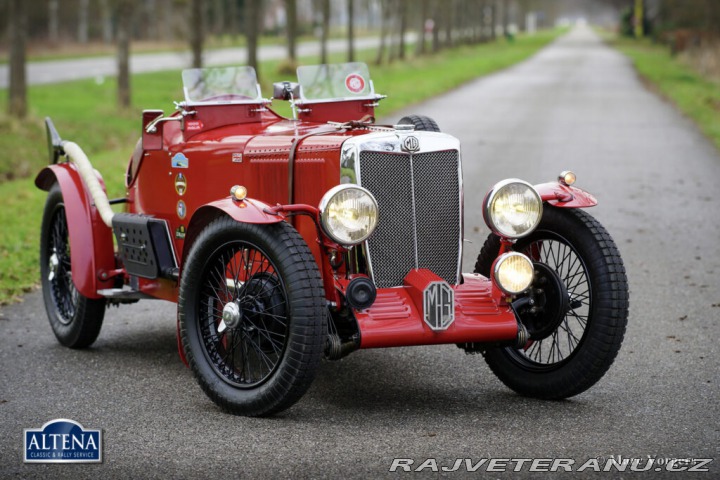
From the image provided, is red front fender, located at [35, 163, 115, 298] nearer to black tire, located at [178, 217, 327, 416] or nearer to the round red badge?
black tire, located at [178, 217, 327, 416]

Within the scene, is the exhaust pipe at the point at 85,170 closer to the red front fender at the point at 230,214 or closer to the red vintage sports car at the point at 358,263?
the red vintage sports car at the point at 358,263

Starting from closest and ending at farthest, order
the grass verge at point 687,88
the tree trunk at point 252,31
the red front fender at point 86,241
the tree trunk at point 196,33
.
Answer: the red front fender at point 86,241 < the grass verge at point 687,88 < the tree trunk at point 196,33 < the tree trunk at point 252,31

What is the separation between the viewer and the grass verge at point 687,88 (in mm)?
21047

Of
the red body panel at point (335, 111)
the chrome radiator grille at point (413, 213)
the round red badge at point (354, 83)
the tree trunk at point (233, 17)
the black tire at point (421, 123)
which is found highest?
the tree trunk at point (233, 17)

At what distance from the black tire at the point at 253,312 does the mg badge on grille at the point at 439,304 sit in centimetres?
55

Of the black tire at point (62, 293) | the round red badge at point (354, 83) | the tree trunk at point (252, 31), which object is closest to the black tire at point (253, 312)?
the black tire at point (62, 293)

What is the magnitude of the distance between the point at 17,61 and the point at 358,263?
1550cm

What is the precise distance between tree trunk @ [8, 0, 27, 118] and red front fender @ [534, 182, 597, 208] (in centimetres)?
1511

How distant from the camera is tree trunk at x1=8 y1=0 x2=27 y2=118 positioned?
18906 mm

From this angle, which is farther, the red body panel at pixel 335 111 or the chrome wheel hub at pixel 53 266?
the chrome wheel hub at pixel 53 266

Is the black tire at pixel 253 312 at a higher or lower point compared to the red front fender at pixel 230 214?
lower

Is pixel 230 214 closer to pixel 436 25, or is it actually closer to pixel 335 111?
pixel 335 111

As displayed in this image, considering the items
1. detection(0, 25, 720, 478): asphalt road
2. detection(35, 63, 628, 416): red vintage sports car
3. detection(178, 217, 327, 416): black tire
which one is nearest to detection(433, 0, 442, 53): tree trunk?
detection(0, 25, 720, 478): asphalt road

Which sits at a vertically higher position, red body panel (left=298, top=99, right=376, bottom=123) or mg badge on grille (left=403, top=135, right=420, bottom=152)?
red body panel (left=298, top=99, right=376, bottom=123)
